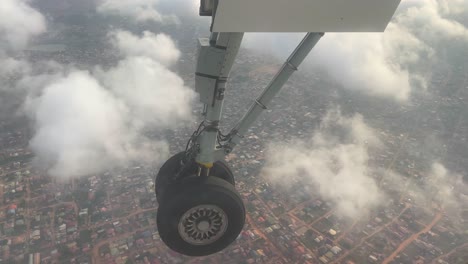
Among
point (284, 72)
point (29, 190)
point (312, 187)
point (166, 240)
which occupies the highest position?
point (284, 72)

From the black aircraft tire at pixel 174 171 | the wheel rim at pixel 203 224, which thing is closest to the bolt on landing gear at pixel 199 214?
the wheel rim at pixel 203 224

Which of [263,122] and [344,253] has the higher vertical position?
[344,253]

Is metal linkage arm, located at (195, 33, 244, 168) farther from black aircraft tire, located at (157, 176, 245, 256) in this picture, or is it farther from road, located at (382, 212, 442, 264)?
road, located at (382, 212, 442, 264)

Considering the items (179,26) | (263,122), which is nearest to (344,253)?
(263,122)

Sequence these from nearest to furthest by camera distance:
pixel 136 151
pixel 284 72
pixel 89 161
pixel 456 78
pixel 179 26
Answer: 1. pixel 284 72
2. pixel 136 151
3. pixel 89 161
4. pixel 456 78
5. pixel 179 26

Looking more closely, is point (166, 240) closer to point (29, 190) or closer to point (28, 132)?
point (29, 190)

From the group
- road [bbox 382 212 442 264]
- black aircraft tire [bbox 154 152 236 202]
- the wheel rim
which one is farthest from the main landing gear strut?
road [bbox 382 212 442 264]

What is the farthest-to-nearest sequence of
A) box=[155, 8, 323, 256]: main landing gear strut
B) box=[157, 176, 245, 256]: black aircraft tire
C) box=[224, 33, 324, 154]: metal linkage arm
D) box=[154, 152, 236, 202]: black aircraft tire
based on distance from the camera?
box=[154, 152, 236, 202]: black aircraft tire
box=[157, 176, 245, 256]: black aircraft tire
box=[224, 33, 324, 154]: metal linkage arm
box=[155, 8, 323, 256]: main landing gear strut
